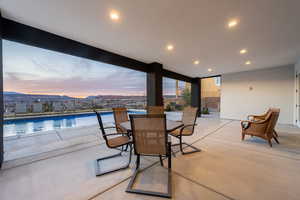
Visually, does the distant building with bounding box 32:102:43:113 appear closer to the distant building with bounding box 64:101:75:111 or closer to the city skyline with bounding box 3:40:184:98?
the city skyline with bounding box 3:40:184:98

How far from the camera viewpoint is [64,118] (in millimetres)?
7602

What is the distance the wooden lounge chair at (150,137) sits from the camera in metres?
1.44

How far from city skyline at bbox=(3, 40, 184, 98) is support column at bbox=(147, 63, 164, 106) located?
500 mm

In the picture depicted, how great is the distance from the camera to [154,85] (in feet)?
15.7

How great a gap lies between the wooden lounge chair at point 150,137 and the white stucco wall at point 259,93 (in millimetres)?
6818

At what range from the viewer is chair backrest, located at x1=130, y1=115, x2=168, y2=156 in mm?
1460

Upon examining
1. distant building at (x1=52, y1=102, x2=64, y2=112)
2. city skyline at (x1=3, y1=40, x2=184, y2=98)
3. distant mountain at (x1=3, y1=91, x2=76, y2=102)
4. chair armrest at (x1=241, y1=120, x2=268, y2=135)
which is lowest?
chair armrest at (x1=241, y1=120, x2=268, y2=135)

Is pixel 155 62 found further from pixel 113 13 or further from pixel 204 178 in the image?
pixel 204 178

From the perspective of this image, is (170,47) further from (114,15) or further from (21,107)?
(21,107)

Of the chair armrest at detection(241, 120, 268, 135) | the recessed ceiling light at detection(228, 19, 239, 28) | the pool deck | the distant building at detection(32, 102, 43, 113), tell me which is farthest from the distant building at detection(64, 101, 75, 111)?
the chair armrest at detection(241, 120, 268, 135)

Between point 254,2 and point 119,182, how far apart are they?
3.43m

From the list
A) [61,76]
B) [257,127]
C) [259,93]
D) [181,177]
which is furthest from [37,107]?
[259,93]

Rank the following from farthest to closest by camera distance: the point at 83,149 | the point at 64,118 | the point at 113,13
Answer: the point at 64,118 < the point at 83,149 < the point at 113,13

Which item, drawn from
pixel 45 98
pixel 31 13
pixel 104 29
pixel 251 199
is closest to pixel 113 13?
pixel 104 29
